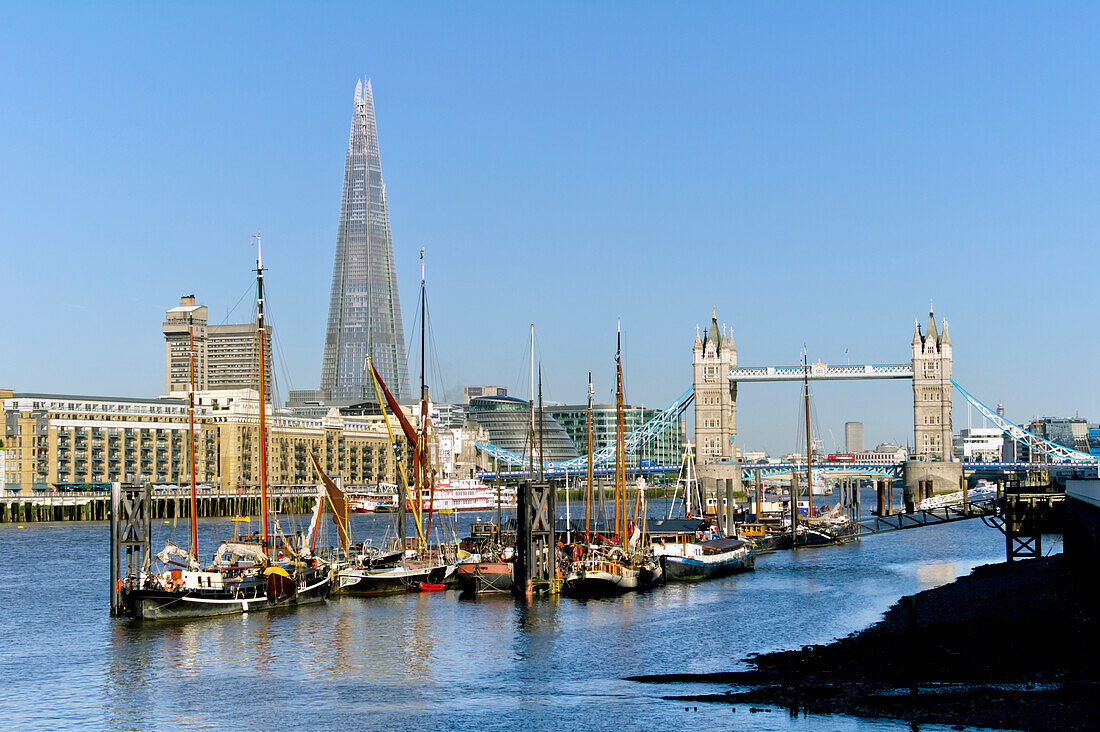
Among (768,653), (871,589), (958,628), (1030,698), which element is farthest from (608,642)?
(871,589)

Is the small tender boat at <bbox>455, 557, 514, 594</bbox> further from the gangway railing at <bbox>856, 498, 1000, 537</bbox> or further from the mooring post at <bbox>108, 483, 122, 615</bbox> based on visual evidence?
the gangway railing at <bbox>856, 498, 1000, 537</bbox>

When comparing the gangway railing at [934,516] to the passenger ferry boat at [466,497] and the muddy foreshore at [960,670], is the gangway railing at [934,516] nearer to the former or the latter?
the muddy foreshore at [960,670]

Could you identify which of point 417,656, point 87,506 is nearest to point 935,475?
point 87,506

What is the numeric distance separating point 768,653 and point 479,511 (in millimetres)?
139783

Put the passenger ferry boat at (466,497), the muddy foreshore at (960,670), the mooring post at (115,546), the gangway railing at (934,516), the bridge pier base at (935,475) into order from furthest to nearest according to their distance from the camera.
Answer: the bridge pier base at (935,475), the passenger ferry boat at (466,497), the gangway railing at (934,516), the mooring post at (115,546), the muddy foreshore at (960,670)

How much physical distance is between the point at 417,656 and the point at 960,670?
17.9m

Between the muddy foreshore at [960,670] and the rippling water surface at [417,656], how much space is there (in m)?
1.38

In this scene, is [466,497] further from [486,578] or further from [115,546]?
[115,546]

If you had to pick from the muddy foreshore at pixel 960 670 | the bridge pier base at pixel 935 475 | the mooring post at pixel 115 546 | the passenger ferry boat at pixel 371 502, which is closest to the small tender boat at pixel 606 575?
the muddy foreshore at pixel 960 670

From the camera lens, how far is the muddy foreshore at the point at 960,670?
33781mm

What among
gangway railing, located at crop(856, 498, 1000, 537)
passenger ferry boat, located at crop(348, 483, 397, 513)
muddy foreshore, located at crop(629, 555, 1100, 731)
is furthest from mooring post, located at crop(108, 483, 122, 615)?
passenger ferry boat, located at crop(348, 483, 397, 513)

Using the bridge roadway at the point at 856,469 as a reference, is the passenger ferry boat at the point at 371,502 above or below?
below

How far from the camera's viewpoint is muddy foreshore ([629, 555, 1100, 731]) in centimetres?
3378

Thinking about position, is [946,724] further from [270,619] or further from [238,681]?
[270,619]
